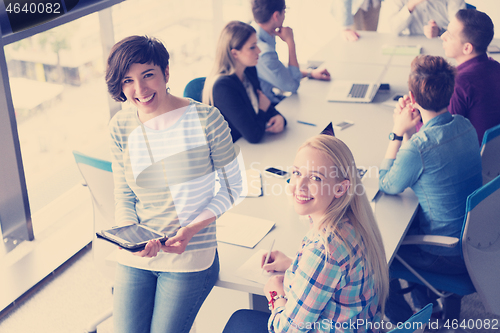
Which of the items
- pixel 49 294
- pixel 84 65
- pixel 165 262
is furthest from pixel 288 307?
pixel 84 65

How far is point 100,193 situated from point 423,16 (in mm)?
3643

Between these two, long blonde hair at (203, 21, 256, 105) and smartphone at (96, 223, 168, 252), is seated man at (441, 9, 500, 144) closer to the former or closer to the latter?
long blonde hair at (203, 21, 256, 105)

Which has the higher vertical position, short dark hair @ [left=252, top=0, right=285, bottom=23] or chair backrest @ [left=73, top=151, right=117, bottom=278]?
short dark hair @ [left=252, top=0, right=285, bottom=23]

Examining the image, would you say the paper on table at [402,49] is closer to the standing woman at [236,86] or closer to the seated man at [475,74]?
the seated man at [475,74]

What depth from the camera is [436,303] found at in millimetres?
2516

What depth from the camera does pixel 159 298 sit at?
184 cm

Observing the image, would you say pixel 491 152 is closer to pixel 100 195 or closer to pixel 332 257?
pixel 332 257

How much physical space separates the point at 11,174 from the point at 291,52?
2.18 metres

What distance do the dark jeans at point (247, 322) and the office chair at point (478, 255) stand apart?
71 centimetres

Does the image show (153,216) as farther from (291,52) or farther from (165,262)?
(291,52)

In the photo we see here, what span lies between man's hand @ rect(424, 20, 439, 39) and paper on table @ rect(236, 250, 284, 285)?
3360 millimetres

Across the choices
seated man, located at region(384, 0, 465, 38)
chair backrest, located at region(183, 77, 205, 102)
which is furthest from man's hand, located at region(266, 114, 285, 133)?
seated man, located at region(384, 0, 465, 38)

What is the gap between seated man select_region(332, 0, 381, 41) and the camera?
4.66 metres

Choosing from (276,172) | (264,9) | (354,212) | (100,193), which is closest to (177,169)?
(100,193)
